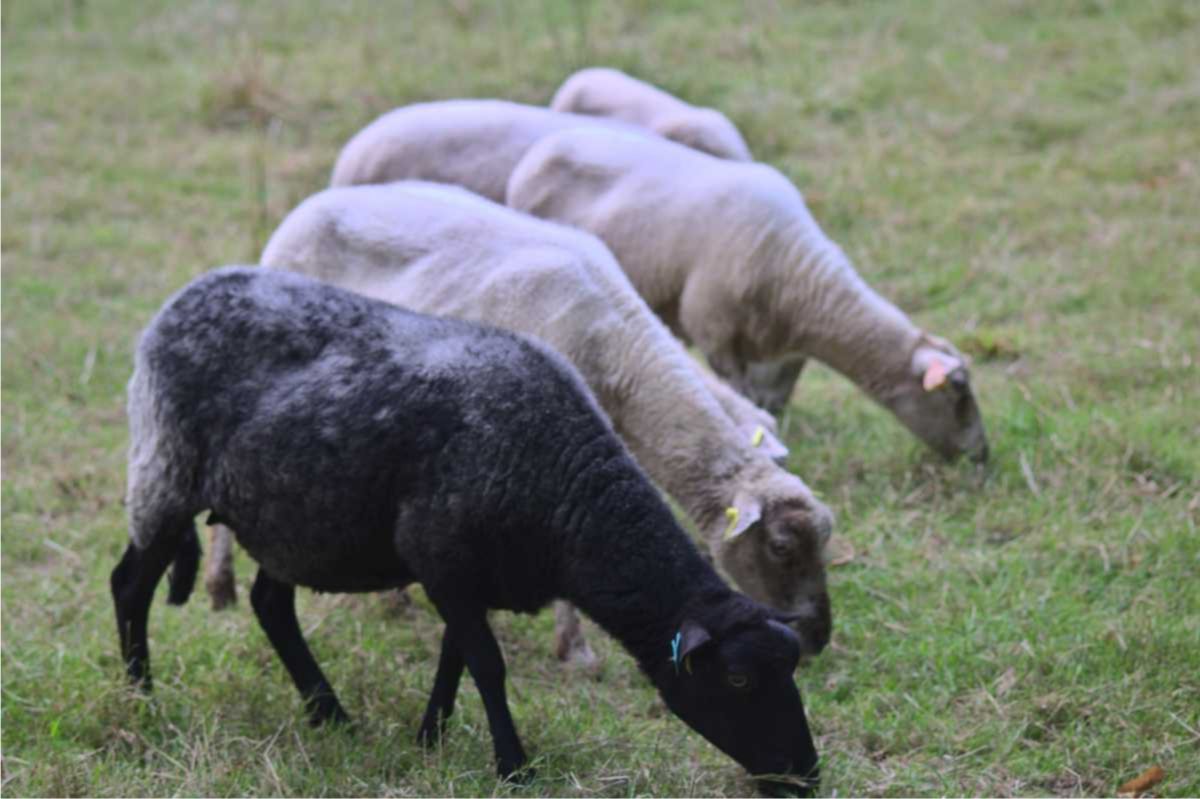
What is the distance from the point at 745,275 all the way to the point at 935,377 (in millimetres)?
929

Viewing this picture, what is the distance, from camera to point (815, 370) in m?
8.30

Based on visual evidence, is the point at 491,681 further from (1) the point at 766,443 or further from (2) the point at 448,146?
(2) the point at 448,146

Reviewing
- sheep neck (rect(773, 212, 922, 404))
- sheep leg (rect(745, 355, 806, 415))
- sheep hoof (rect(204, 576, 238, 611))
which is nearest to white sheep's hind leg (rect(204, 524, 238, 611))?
sheep hoof (rect(204, 576, 238, 611))

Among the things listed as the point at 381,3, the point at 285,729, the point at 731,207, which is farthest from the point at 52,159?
the point at 285,729

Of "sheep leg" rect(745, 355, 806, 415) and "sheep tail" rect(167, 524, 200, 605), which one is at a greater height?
"sheep tail" rect(167, 524, 200, 605)

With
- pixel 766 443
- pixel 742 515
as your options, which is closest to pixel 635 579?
pixel 742 515

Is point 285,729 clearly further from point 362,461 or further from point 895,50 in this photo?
point 895,50

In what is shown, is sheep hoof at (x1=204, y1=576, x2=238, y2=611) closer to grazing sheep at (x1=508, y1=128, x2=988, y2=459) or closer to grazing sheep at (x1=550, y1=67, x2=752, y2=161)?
grazing sheep at (x1=508, y1=128, x2=988, y2=459)

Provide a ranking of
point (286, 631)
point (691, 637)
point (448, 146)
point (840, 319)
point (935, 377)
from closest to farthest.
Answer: point (691, 637), point (286, 631), point (935, 377), point (840, 319), point (448, 146)

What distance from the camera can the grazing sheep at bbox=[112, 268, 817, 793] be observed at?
4230 millimetres

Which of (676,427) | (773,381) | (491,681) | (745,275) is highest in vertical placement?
(676,427)

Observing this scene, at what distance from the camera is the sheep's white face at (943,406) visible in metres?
6.71

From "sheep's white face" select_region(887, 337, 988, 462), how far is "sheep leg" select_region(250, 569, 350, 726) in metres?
2.90

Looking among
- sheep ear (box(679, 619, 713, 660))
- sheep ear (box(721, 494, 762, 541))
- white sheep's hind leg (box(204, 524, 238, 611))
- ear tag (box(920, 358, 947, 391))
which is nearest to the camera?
sheep ear (box(679, 619, 713, 660))
